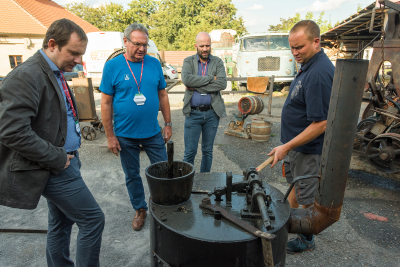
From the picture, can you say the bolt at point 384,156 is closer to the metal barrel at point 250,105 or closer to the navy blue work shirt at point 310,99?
the navy blue work shirt at point 310,99

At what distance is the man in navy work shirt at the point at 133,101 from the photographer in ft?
9.06

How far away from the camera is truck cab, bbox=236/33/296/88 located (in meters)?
12.4

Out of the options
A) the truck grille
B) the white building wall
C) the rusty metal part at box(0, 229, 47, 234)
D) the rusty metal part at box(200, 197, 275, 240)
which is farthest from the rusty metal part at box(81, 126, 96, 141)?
the white building wall

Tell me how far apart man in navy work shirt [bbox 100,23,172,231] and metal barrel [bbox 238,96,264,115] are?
3.31m

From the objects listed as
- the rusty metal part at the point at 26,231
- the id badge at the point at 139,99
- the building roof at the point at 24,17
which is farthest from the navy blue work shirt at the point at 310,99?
the building roof at the point at 24,17

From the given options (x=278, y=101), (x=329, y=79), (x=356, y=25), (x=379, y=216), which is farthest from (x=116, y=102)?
(x=356, y=25)

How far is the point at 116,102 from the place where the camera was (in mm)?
2836

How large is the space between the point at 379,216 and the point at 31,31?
78.1 feet

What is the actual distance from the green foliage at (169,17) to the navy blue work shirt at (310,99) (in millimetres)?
36224

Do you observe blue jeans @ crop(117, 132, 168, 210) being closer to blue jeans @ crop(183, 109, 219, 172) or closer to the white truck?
blue jeans @ crop(183, 109, 219, 172)

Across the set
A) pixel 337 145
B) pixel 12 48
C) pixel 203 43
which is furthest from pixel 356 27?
pixel 12 48

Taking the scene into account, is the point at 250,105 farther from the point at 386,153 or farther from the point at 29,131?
the point at 29,131

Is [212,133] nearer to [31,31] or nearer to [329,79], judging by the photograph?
[329,79]

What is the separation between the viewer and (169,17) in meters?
40.5
